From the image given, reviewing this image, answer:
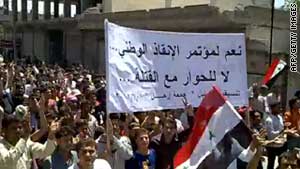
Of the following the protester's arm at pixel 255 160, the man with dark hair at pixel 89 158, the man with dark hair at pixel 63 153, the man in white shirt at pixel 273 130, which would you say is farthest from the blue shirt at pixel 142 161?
the man in white shirt at pixel 273 130

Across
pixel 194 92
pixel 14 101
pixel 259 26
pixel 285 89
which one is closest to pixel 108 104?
pixel 194 92

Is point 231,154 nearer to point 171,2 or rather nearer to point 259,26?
point 259,26

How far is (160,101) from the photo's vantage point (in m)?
7.49

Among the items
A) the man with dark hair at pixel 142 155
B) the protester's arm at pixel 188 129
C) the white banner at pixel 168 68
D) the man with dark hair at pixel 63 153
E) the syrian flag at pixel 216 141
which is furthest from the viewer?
the protester's arm at pixel 188 129

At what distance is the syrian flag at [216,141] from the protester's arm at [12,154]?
1.22 metres

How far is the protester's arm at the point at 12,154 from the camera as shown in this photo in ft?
19.4

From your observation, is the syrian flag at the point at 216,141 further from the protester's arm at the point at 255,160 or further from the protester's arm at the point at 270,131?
the protester's arm at the point at 270,131

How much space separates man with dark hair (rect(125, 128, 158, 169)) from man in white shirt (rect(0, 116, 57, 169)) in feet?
3.79

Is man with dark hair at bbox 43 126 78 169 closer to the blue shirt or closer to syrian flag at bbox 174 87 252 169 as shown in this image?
the blue shirt

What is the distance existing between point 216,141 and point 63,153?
1.74 meters

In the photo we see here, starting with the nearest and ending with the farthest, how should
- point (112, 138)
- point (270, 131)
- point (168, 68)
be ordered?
point (112, 138) → point (168, 68) → point (270, 131)

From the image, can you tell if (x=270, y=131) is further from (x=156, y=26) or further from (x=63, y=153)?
(x=156, y=26)

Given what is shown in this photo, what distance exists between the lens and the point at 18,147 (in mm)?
5926

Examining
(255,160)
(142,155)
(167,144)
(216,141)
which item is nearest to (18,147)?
(216,141)
